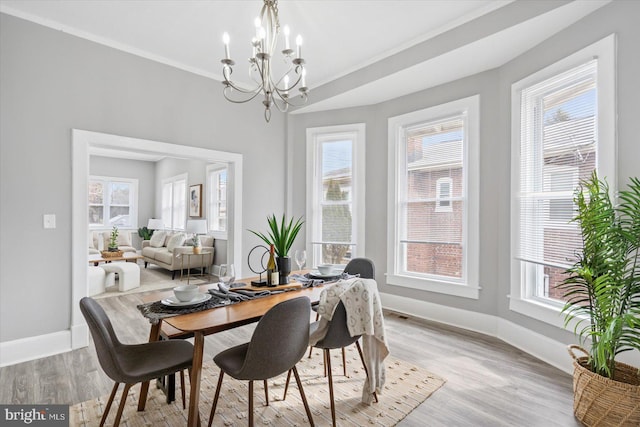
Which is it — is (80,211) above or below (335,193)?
below

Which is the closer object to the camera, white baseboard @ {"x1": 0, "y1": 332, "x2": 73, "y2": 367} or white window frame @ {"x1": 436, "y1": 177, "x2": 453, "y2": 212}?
white baseboard @ {"x1": 0, "y1": 332, "x2": 73, "y2": 367}

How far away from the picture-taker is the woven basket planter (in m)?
1.71

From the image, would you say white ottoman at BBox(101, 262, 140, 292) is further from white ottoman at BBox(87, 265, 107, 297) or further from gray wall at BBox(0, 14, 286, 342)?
gray wall at BBox(0, 14, 286, 342)

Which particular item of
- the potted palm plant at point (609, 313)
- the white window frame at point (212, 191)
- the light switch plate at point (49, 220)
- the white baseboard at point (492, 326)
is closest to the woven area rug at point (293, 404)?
the potted palm plant at point (609, 313)

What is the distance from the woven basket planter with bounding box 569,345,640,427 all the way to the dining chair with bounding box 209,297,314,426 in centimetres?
172

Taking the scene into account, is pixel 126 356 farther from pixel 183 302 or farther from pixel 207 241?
pixel 207 241

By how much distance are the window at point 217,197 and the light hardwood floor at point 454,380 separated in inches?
144

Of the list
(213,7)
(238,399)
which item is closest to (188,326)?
(238,399)

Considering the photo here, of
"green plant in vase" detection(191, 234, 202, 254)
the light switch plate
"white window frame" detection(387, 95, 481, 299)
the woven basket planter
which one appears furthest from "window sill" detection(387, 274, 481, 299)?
"green plant in vase" detection(191, 234, 202, 254)

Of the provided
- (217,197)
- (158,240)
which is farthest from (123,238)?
(217,197)

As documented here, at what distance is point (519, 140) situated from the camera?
2.99 meters

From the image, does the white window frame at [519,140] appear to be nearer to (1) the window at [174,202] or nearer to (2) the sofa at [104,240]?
(1) the window at [174,202]

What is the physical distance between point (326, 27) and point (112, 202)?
Answer: 331 inches

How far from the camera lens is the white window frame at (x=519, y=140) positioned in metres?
2.19
